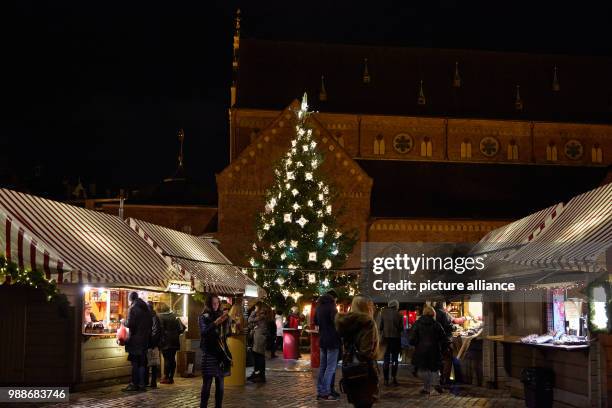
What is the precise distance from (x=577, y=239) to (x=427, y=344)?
351 cm

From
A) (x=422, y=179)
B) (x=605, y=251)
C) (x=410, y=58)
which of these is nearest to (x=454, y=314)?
(x=605, y=251)

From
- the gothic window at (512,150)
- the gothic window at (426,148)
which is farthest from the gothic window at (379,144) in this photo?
the gothic window at (512,150)

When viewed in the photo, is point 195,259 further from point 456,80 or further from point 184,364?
point 456,80

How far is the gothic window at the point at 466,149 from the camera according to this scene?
46188 millimetres

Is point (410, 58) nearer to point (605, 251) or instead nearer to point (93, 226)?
point (93, 226)

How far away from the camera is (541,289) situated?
15.3 meters

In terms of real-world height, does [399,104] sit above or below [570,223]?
above

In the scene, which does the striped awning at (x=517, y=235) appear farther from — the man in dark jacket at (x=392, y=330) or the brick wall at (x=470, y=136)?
the brick wall at (x=470, y=136)

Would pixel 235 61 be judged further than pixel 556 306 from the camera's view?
Yes

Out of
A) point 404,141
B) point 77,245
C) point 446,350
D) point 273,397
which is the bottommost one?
point 273,397

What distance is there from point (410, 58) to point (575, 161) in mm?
10790

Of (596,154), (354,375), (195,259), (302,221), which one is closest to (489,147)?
(596,154)

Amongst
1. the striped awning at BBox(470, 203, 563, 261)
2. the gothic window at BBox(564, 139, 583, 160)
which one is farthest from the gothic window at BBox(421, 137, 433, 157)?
the striped awning at BBox(470, 203, 563, 261)

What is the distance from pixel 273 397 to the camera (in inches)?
589
